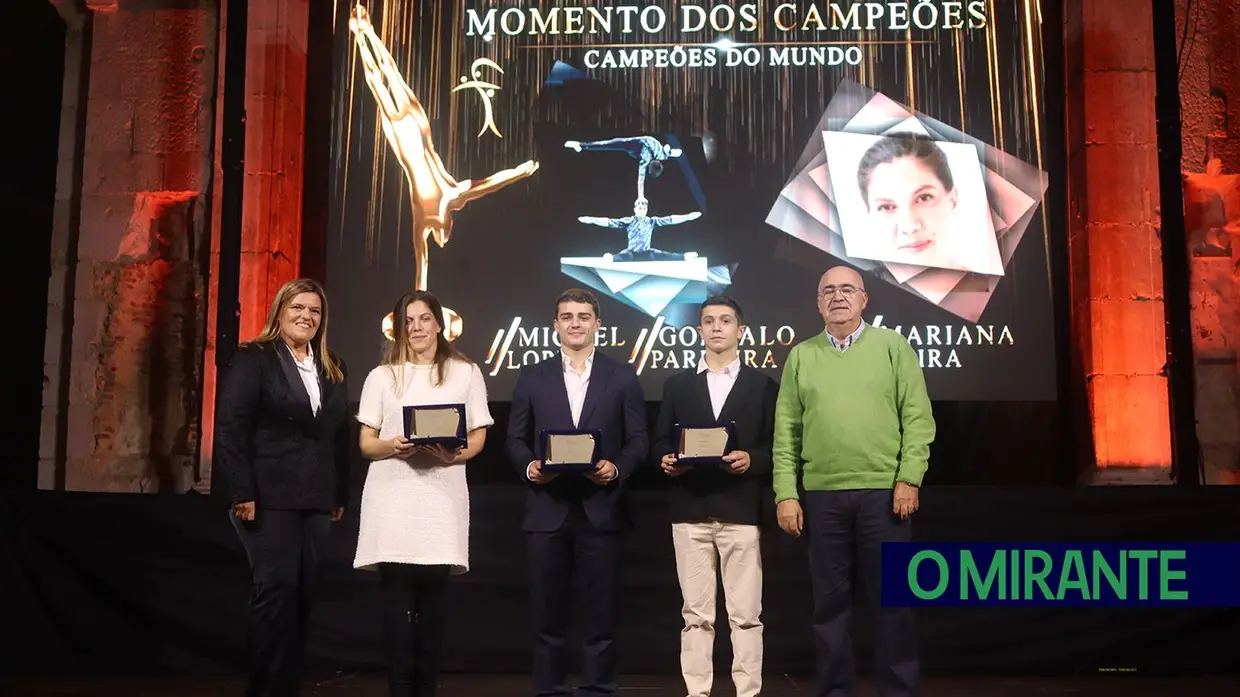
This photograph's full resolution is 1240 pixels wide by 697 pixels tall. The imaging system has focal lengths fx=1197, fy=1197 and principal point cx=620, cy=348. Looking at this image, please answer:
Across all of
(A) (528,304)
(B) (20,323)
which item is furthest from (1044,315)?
A: (B) (20,323)

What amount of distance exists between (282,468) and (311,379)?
0.33m

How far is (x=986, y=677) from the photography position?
210 inches

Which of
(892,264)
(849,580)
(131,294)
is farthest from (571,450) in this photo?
(131,294)

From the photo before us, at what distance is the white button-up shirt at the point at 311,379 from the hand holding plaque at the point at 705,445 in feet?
4.11

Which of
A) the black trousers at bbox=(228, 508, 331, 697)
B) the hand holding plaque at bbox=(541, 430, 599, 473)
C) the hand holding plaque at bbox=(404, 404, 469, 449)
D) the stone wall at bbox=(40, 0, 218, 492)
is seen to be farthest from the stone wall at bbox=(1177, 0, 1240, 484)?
the stone wall at bbox=(40, 0, 218, 492)

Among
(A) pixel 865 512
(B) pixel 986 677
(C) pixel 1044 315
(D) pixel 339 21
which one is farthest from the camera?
(D) pixel 339 21

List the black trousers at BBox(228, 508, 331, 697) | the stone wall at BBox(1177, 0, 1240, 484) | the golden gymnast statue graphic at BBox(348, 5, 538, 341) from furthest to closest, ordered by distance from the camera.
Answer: the stone wall at BBox(1177, 0, 1240, 484) < the golden gymnast statue graphic at BBox(348, 5, 538, 341) < the black trousers at BBox(228, 508, 331, 697)

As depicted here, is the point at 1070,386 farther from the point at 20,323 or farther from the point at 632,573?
the point at 20,323

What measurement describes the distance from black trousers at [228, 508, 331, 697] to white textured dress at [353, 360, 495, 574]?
0.21 m

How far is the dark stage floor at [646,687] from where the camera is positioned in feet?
15.9

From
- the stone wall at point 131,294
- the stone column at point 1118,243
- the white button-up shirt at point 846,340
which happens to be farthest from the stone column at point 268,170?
the stone column at point 1118,243

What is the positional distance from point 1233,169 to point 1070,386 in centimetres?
169

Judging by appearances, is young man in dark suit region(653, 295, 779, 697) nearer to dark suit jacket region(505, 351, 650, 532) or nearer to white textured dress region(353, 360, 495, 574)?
dark suit jacket region(505, 351, 650, 532)

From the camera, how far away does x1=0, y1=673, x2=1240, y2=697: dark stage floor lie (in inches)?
191
